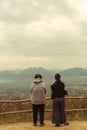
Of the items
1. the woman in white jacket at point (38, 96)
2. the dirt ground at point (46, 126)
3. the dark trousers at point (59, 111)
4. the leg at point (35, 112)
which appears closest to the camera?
the dirt ground at point (46, 126)

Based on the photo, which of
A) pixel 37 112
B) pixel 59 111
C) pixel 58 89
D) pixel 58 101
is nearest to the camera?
pixel 58 89

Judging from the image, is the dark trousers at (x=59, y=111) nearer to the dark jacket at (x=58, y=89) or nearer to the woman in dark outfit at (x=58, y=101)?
the woman in dark outfit at (x=58, y=101)

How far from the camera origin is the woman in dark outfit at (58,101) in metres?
19.7

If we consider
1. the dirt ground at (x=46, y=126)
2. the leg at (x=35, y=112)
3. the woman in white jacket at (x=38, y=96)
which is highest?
the woman in white jacket at (x=38, y=96)

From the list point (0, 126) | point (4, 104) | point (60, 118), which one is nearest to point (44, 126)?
point (60, 118)

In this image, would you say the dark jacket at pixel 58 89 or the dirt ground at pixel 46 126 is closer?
the dirt ground at pixel 46 126

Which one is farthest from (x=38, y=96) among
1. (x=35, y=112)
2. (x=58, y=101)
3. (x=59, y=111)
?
(x=59, y=111)

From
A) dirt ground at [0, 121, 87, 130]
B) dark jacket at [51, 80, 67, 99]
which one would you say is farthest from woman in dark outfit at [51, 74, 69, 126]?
dirt ground at [0, 121, 87, 130]

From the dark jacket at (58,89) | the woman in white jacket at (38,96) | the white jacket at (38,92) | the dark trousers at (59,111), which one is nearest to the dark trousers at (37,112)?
the woman in white jacket at (38,96)

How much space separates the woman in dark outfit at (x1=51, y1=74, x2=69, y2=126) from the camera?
19.7 meters

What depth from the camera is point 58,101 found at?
19797mm

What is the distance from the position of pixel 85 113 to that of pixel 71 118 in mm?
725

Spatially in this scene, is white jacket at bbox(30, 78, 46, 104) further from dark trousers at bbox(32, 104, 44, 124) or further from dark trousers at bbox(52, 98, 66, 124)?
dark trousers at bbox(52, 98, 66, 124)

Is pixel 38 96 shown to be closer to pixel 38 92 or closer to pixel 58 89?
pixel 38 92
